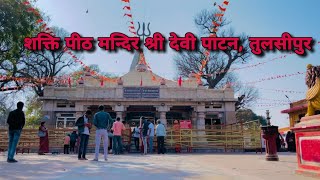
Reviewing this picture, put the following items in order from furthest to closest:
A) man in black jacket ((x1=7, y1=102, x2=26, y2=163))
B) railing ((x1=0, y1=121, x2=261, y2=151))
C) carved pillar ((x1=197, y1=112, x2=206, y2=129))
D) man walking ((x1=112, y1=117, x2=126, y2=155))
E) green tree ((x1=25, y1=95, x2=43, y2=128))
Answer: green tree ((x1=25, y1=95, x2=43, y2=128)) → carved pillar ((x1=197, y1=112, x2=206, y2=129)) → railing ((x1=0, y1=121, x2=261, y2=151)) → man walking ((x1=112, y1=117, x2=126, y2=155)) → man in black jacket ((x1=7, y1=102, x2=26, y2=163))

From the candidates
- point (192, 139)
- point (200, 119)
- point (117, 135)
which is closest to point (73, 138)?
point (117, 135)

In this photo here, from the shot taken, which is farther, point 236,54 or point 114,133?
point 236,54

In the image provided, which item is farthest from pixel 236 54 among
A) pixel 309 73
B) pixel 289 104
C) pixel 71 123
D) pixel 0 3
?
pixel 309 73

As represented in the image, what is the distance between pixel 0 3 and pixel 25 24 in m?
1.33

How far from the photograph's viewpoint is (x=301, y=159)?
6.19 metres

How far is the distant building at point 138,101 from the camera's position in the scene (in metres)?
23.3

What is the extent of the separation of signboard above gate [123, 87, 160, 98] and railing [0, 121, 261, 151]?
275 inches

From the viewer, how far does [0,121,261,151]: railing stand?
53.1 feet

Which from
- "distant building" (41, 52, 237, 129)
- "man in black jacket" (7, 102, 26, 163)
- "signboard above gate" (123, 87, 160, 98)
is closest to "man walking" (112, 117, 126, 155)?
"man in black jacket" (7, 102, 26, 163)

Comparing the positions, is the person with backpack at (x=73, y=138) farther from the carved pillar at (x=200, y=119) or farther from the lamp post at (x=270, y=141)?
the carved pillar at (x=200, y=119)

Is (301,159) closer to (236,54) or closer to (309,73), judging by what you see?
(309,73)

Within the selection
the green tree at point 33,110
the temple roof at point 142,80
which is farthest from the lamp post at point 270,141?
the green tree at point 33,110

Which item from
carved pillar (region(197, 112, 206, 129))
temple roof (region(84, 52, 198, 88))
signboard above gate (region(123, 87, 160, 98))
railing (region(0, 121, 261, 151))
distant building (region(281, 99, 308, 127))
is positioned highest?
temple roof (region(84, 52, 198, 88))

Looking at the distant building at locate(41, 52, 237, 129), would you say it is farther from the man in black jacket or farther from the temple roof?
the man in black jacket
